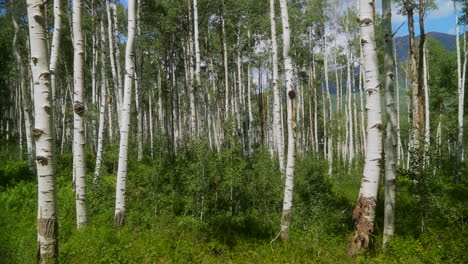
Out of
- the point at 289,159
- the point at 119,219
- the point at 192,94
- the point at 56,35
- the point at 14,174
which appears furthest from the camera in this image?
the point at 192,94

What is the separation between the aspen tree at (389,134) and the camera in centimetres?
529

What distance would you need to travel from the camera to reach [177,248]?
214 inches

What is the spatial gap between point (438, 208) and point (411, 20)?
7416 mm

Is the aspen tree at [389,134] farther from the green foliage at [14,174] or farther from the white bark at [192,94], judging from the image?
the green foliage at [14,174]

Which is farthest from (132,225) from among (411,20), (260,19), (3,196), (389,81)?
(260,19)

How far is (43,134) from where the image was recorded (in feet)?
11.7

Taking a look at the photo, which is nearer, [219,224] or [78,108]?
[78,108]

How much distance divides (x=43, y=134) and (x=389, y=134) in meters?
5.97

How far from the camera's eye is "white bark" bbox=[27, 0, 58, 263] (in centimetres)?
355

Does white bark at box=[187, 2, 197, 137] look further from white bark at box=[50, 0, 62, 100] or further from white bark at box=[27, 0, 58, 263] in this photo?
white bark at box=[27, 0, 58, 263]

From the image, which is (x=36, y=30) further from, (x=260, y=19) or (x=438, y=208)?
(x=260, y=19)

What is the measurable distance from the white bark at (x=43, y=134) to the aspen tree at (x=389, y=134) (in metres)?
5.05

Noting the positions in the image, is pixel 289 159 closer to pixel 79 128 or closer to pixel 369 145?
pixel 369 145

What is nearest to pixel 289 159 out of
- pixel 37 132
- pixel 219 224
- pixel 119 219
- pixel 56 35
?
pixel 219 224
